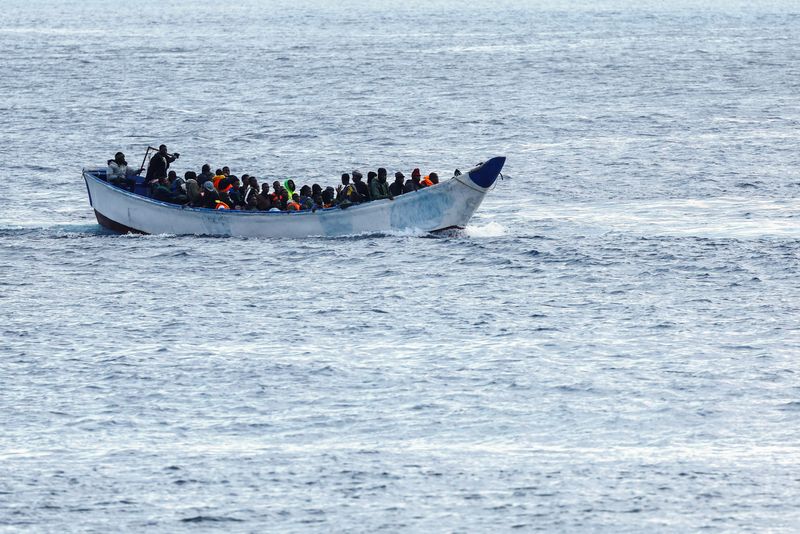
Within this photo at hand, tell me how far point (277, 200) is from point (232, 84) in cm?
6045

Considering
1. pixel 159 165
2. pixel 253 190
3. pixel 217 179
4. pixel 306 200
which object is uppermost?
pixel 159 165

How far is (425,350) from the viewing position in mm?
33625

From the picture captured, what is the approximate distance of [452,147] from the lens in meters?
68.1

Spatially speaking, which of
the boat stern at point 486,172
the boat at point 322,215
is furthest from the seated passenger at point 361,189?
the boat stern at point 486,172

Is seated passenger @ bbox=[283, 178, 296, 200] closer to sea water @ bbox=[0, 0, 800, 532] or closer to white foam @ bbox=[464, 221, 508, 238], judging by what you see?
sea water @ bbox=[0, 0, 800, 532]

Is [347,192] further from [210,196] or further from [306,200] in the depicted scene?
[210,196]

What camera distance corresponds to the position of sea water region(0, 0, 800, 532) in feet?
85.0

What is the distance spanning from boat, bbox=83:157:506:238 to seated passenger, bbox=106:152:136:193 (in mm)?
371

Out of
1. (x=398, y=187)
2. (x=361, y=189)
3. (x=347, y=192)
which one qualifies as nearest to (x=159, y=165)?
(x=347, y=192)

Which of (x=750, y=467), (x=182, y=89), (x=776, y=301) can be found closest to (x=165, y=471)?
(x=750, y=467)

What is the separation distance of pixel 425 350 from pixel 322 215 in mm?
10176

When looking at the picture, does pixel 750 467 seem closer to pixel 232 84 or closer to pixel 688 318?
pixel 688 318

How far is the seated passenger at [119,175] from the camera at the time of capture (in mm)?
44438

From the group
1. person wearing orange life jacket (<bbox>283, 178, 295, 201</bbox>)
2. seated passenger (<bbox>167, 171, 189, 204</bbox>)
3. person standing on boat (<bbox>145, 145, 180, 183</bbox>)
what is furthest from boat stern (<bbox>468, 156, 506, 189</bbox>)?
person standing on boat (<bbox>145, 145, 180, 183</bbox>)
